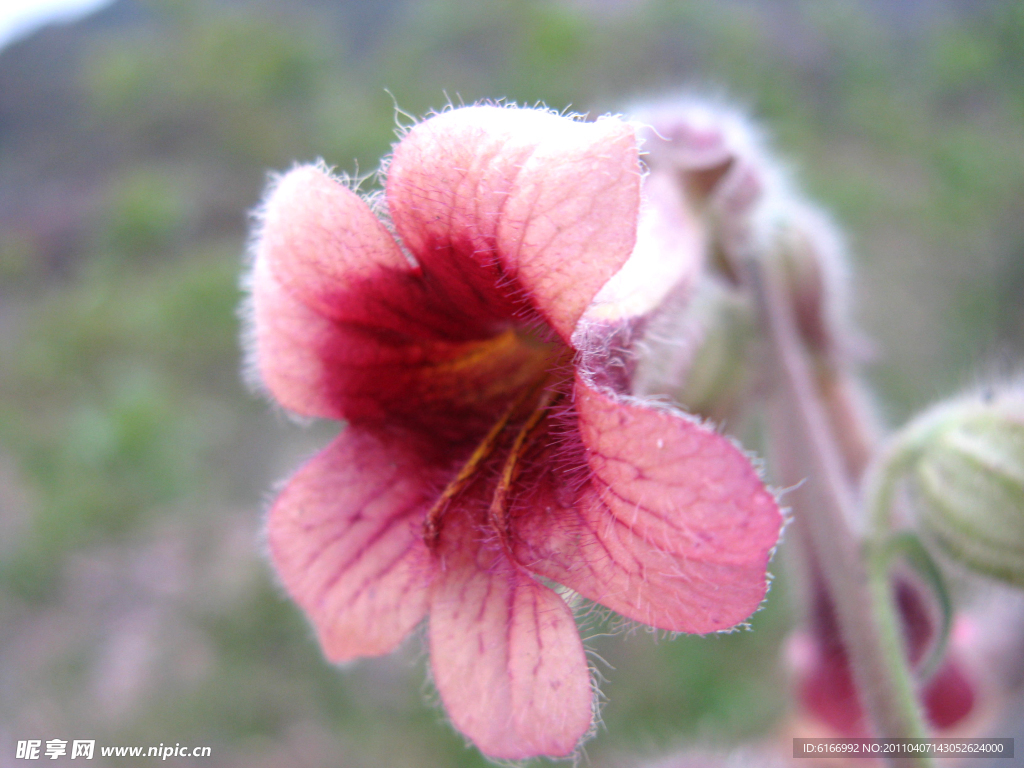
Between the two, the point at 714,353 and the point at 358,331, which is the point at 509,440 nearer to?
the point at 358,331

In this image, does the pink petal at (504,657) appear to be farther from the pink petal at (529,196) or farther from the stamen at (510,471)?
the pink petal at (529,196)

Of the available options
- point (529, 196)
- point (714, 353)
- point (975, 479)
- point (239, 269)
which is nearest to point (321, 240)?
point (529, 196)

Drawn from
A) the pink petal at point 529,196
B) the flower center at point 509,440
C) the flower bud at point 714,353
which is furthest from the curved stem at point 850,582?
the pink petal at point 529,196

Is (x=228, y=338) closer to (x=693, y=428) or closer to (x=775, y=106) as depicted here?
(x=775, y=106)

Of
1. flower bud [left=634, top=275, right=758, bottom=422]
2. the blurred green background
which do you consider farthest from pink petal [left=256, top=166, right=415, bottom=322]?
the blurred green background

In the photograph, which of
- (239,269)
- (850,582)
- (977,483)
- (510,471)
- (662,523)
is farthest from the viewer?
(239,269)

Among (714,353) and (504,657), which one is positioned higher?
(714,353)
